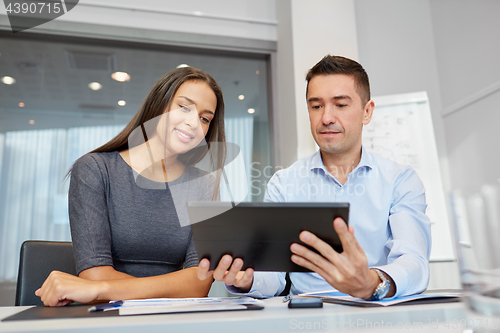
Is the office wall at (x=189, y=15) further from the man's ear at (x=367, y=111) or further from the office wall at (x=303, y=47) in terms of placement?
the man's ear at (x=367, y=111)

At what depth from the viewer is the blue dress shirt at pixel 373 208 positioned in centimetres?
106

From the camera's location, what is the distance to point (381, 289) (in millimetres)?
807

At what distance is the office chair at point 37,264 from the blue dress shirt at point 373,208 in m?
0.68

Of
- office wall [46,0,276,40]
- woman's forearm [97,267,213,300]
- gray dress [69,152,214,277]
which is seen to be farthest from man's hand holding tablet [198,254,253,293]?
office wall [46,0,276,40]

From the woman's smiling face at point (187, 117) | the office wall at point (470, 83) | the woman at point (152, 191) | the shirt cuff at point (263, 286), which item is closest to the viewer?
the shirt cuff at point (263, 286)

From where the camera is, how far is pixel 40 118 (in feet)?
8.22

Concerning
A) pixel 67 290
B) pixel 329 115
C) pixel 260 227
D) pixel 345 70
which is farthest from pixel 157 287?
pixel 345 70

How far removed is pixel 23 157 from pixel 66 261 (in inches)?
58.6

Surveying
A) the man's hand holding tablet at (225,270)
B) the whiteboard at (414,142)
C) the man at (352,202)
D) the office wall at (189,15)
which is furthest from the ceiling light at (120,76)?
the man's hand holding tablet at (225,270)

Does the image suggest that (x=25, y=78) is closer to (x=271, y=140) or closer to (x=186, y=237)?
(x=271, y=140)

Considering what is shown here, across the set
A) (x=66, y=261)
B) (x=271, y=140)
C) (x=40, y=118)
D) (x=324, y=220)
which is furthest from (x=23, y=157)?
(x=324, y=220)

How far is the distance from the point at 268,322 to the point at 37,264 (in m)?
1.02

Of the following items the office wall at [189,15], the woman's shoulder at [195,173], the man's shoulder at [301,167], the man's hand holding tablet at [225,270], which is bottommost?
the man's hand holding tablet at [225,270]

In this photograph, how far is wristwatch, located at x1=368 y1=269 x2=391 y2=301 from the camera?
0.80 meters
